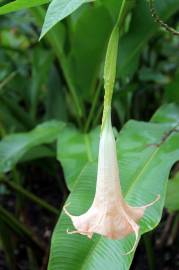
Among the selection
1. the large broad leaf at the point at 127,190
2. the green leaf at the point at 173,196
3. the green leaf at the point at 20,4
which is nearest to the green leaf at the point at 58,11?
the green leaf at the point at 20,4

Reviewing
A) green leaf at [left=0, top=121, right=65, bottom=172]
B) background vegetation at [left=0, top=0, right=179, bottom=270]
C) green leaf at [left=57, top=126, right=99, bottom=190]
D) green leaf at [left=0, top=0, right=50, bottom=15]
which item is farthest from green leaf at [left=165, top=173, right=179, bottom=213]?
green leaf at [left=0, top=0, right=50, bottom=15]

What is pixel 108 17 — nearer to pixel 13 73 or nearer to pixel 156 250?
pixel 13 73

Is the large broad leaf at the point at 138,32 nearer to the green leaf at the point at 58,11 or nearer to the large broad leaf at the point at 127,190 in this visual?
the large broad leaf at the point at 127,190

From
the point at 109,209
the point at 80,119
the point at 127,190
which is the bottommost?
the point at 80,119

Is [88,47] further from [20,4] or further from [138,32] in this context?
[20,4]

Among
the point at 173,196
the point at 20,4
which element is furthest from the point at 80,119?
the point at 20,4

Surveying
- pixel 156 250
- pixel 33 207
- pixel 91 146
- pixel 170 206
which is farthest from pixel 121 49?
pixel 33 207
